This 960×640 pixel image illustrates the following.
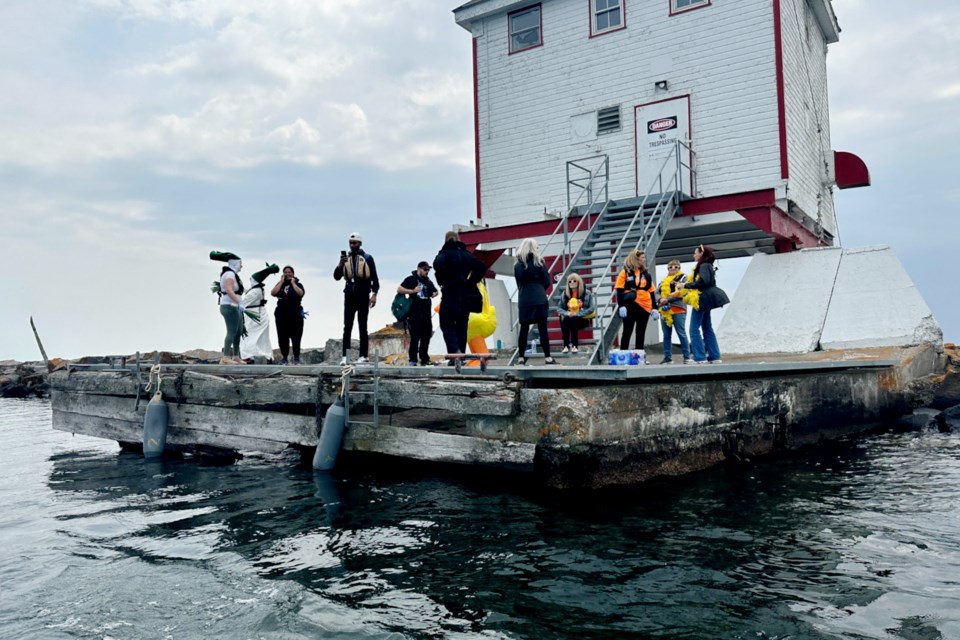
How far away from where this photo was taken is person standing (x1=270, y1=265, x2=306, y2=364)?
438 inches

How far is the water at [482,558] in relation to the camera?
4113 mm

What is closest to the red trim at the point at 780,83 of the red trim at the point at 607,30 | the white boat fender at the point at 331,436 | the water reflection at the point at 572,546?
the red trim at the point at 607,30

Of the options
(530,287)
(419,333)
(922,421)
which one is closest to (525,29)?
(419,333)

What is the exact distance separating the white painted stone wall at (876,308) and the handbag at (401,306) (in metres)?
10.1

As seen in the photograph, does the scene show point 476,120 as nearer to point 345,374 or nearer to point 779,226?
point 779,226

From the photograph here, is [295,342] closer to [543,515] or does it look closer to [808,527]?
[543,515]

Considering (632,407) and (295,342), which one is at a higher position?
(295,342)

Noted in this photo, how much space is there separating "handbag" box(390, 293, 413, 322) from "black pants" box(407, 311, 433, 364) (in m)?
0.17

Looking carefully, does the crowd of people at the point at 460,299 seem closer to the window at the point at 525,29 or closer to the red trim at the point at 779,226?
the red trim at the point at 779,226

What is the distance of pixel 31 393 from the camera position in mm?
33594

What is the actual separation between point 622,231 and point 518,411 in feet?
32.5

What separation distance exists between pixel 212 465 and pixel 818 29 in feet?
68.6

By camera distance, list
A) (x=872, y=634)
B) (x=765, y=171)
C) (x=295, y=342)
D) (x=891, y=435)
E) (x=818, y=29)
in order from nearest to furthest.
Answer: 1. (x=872, y=634)
2. (x=295, y=342)
3. (x=891, y=435)
4. (x=765, y=171)
5. (x=818, y=29)

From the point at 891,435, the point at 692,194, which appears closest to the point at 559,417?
the point at 891,435
